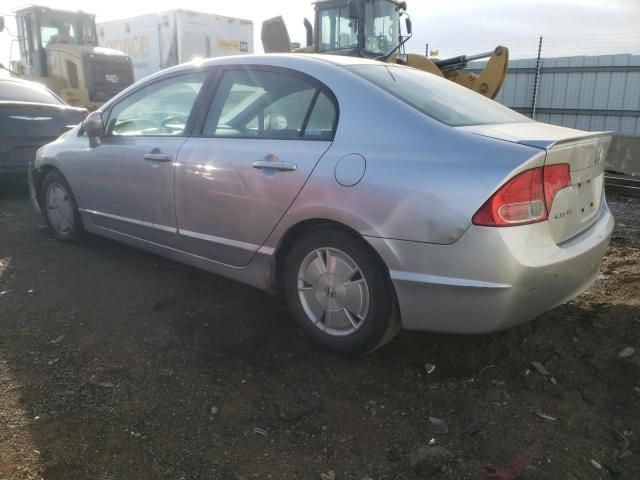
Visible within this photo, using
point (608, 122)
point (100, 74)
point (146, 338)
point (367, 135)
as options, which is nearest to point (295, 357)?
point (146, 338)

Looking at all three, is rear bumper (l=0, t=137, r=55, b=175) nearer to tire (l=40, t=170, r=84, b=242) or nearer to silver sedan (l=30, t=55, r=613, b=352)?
tire (l=40, t=170, r=84, b=242)

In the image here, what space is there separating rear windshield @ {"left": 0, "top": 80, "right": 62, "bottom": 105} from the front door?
132 inches

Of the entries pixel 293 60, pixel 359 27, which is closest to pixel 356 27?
pixel 359 27

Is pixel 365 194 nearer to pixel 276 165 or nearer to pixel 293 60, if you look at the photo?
pixel 276 165

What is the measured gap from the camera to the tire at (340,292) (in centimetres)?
279

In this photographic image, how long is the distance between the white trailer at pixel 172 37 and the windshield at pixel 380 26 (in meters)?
9.32

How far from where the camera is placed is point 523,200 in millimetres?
2455

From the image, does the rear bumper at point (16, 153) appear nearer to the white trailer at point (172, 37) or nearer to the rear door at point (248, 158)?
the rear door at point (248, 158)

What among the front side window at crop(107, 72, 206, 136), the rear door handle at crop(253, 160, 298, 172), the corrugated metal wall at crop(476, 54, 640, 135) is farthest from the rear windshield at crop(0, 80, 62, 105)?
the corrugated metal wall at crop(476, 54, 640, 135)

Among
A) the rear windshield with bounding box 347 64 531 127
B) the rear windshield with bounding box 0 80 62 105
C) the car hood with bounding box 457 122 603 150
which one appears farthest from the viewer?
the rear windshield with bounding box 0 80 62 105

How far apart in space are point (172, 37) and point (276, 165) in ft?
54.2

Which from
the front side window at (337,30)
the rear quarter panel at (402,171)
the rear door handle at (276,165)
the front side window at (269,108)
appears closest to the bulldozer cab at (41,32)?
the front side window at (337,30)

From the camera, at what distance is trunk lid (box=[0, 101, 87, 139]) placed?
6.62 m

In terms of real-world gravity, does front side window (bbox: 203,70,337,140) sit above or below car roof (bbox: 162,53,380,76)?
below
